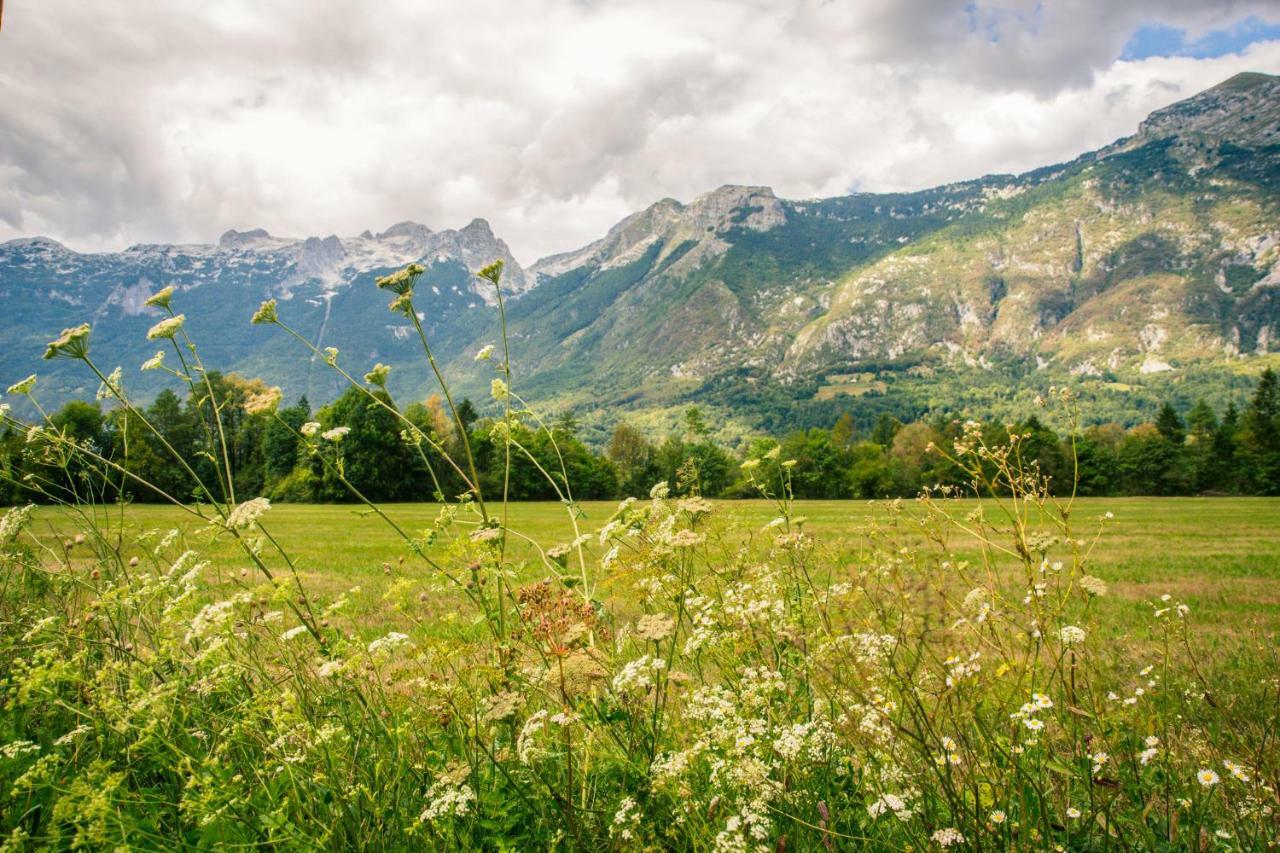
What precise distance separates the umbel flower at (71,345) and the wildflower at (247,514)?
5.11 ft

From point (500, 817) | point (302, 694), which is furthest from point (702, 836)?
point (302, 694)

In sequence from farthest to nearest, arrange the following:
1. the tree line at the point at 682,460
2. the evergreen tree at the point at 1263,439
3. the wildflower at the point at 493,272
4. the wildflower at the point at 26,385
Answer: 1. the evergreen tree at the point at 1263,439
2. the tree line at the point at 682,460
3. the wildflower at the point at 26,385
4. the wildflower at the point at 493,272

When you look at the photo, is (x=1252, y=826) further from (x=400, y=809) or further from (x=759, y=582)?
(x=400, y=809)

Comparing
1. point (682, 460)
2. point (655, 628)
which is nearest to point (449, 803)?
point (655, 628)

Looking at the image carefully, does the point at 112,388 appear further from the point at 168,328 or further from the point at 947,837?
the point at 947,837

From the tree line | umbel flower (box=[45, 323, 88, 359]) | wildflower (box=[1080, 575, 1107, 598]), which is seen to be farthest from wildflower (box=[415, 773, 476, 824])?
the tree line

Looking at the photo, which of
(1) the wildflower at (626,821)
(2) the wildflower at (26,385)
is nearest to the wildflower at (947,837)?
(1) the wildflower at (626,821)

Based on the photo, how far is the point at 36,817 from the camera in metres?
2.98

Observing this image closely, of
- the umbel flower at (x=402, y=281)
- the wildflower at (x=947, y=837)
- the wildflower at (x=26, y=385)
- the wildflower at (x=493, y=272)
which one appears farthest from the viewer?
the wildflower at (x=26, y=385)

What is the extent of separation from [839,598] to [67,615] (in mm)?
5424

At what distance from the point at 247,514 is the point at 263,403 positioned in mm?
823

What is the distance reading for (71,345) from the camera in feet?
10.7

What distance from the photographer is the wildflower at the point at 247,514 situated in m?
2.45

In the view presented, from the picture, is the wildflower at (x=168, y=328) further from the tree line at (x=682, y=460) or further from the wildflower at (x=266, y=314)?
the tree line at (x=682, y=460)
